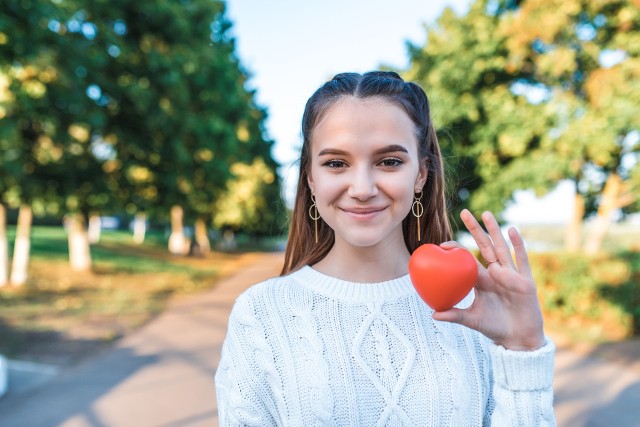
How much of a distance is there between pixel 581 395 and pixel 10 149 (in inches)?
359

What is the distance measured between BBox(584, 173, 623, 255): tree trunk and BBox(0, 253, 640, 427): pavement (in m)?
4.36

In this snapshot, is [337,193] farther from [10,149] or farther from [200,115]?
[200,115]

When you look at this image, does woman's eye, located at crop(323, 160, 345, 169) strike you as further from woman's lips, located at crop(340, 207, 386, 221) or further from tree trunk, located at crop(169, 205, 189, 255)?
tree trunk, located at crop(169, 205, 189, 255)

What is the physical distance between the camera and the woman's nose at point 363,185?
5.01 ft

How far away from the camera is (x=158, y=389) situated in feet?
19.2

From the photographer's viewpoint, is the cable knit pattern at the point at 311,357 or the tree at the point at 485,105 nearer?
the cable knit pattern at the point at 311,357

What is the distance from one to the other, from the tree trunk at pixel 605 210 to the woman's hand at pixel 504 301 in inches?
405

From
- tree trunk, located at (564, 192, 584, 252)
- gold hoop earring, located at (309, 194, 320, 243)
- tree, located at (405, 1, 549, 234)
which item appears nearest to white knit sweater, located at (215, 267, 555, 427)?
gold hoop earring, located at (309, 194, 320, 243)

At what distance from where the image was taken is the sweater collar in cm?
176

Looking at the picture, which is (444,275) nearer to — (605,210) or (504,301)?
(504,301)

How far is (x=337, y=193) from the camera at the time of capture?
1597 millimetres

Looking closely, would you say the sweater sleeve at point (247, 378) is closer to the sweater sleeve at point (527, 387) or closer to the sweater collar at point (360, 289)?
the sweater collar at point (360, 289)

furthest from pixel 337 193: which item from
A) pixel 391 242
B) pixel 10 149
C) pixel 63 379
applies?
pixel 10 149

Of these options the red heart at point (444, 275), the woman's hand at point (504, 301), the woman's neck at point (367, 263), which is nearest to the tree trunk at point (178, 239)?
the woman's neck at point (367, 263)
